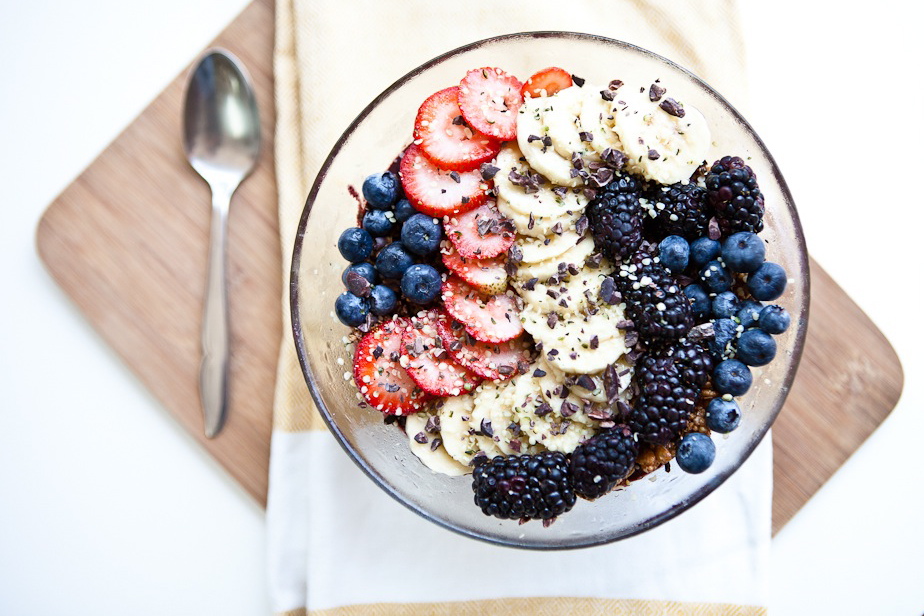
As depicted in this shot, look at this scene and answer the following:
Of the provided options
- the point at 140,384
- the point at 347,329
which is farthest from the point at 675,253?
the point at 140,384

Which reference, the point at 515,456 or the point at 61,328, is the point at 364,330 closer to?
the point at 515,456

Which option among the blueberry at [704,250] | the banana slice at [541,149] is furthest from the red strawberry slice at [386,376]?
the blueberry at [704,250]

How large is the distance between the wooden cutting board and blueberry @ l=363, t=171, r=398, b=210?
57cm

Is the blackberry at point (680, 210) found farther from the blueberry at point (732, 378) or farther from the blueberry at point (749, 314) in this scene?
the blueberry at point (732, 378)

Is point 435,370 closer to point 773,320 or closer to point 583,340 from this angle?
point 583,340

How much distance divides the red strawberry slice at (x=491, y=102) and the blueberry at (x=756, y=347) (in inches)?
29.2

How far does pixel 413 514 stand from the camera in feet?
6.97

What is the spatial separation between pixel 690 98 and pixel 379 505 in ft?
4.82

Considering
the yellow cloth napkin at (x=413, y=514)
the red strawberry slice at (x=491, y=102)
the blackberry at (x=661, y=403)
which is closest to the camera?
the blackberry at (x=661, y=403)

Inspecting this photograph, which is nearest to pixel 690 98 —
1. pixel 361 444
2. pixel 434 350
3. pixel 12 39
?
pixel 434 350

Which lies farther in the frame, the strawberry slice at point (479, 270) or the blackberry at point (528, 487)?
the strawberry slice at point (479, 270)

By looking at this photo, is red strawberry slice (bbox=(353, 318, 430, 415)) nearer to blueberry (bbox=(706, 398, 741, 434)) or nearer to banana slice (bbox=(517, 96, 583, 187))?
banana slice (bbox=(517, 96, 583, 187))

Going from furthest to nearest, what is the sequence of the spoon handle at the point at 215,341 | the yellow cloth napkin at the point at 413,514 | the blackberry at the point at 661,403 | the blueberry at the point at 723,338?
the spoon handle at the point at 215,341
the yellow cloth napkin at the point at 413,514
the blueberry at the point at 723,338
the blackberry at the point at 661,403

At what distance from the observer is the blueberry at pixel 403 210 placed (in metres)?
1.78
